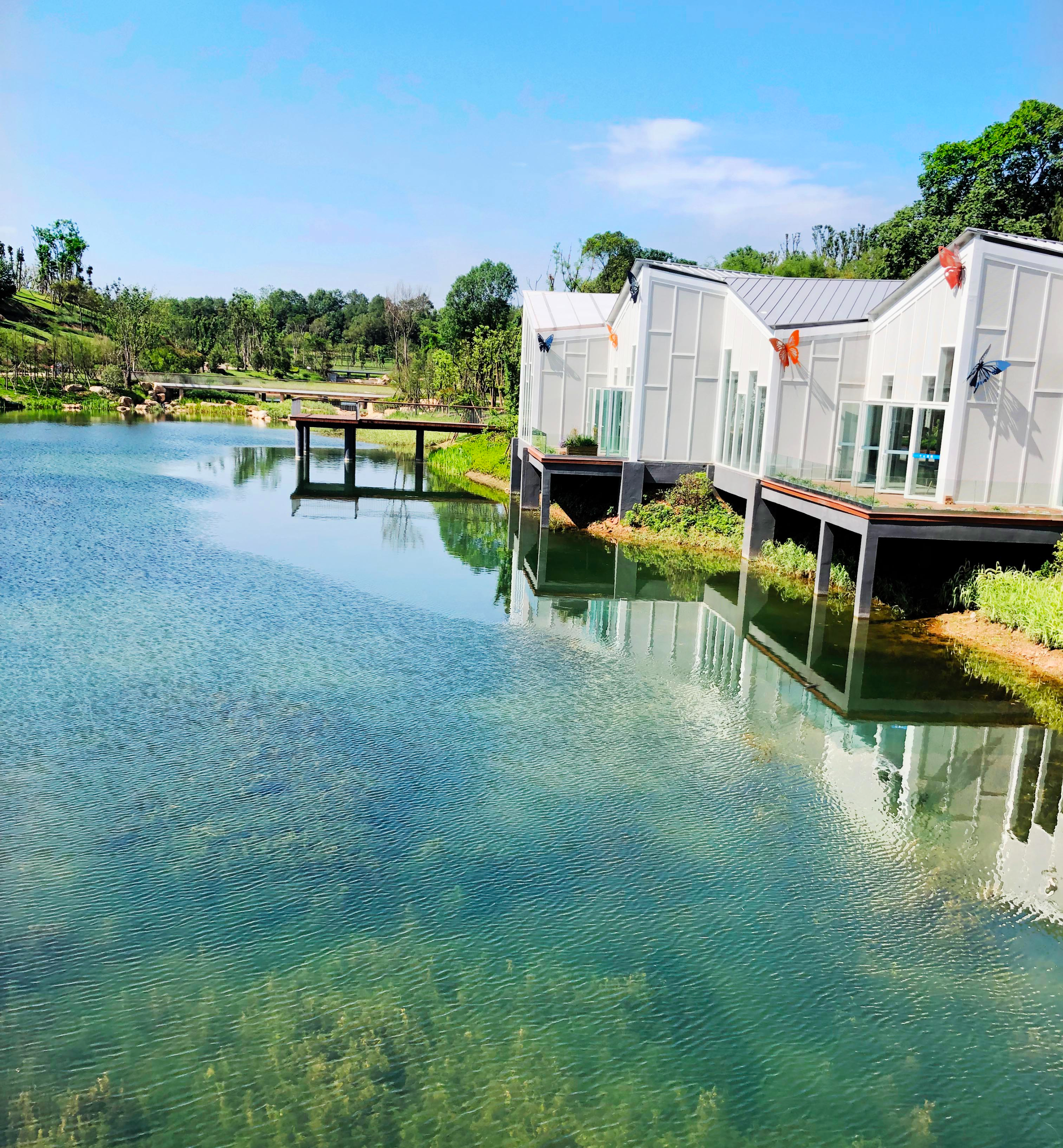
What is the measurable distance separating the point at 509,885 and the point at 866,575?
10659 millimetres

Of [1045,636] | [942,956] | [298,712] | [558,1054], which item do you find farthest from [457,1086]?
[1045,636]

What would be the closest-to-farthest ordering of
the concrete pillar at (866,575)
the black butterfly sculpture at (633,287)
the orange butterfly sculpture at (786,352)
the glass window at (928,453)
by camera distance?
the concrete pillar at (866,575), the glass window at (928,453), the orange butterfly sculpture at (786,352), the black butterfly sculpture at (633,287)

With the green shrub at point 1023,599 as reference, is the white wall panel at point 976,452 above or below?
above

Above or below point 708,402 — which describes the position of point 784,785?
below

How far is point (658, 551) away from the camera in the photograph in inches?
952

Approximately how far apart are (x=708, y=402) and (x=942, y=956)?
748 inches

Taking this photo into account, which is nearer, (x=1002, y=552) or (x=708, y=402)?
(x=1002, y=552)

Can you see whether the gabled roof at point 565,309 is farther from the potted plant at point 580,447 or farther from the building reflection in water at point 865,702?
the building reflection in water at point 865,702

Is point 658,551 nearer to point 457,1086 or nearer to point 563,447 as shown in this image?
point 563,447

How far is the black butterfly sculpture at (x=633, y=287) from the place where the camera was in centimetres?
2533

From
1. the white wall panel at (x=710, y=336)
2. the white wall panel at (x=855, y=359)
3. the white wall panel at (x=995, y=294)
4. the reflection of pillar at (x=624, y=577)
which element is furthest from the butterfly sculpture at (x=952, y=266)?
the reflection of pillar at (x=624, y=577)

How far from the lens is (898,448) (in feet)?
61.1

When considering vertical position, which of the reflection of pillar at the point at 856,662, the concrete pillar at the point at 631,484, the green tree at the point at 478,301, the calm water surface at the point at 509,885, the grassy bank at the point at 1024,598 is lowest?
the calm water surface at the point at 509,885

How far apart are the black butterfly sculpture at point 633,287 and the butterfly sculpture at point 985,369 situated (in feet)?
33.5
